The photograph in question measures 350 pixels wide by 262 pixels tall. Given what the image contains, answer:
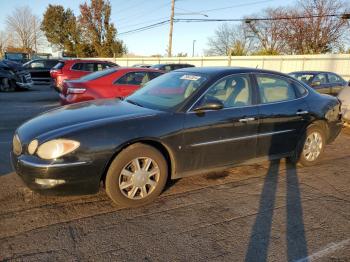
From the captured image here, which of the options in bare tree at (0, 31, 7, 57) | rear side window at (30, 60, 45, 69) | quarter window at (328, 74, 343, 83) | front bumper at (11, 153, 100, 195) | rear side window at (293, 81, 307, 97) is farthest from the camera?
bare tree at (0, 31, 7, 57)

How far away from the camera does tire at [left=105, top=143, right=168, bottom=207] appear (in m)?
3.65

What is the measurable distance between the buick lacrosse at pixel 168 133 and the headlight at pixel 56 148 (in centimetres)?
1

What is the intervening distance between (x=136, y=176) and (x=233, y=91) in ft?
5.86

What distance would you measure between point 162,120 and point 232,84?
49.0 inches

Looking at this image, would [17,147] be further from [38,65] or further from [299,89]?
[38,65]

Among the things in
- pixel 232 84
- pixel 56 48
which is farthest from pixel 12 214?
pixel 56 48

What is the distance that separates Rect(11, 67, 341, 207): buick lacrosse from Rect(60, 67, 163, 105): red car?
323 centimetres

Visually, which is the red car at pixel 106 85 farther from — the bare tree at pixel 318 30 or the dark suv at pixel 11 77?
the bare tree at pixel 318 30

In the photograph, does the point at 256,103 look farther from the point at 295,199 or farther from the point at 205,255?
the point at 205,255

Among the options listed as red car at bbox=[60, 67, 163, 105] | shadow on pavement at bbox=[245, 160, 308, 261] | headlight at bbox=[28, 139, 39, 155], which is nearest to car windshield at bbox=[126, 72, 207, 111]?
headlight at bbox=[28, 139, 39, 155]

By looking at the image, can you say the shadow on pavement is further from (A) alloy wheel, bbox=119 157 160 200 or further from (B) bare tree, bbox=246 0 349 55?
(B) bare tree, bbox=246 0 349 55

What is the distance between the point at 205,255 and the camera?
2.90 meters

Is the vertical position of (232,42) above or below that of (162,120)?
above

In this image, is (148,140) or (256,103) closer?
(148,140)
